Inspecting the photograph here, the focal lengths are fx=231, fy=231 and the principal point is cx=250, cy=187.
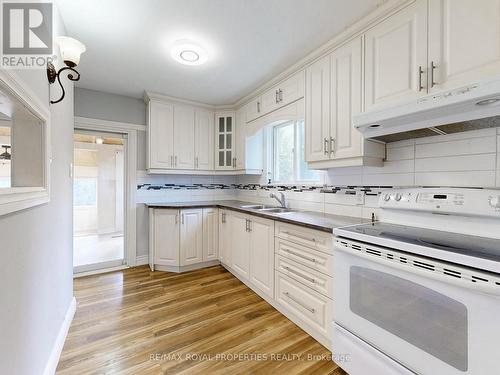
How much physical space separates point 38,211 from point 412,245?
1872 millimetres

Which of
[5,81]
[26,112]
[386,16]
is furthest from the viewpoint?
[386,16]

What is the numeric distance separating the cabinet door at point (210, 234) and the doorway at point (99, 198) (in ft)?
3.82

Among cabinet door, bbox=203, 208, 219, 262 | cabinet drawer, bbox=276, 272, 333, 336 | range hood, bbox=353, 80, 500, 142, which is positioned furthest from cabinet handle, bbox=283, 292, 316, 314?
cabinet door, bbox=203, 208, 219, 262

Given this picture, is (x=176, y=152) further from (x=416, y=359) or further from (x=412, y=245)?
(x=416, y=359)

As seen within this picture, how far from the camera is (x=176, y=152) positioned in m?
3.20

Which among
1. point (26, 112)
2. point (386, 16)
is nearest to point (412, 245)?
point (386, 16)

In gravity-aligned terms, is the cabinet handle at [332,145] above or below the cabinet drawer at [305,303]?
above

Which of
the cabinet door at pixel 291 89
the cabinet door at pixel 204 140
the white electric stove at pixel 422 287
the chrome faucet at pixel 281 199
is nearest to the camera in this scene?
the white electric stove at pixel 422 287

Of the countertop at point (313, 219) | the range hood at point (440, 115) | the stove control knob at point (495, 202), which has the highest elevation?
the range hood at point (440, 115)

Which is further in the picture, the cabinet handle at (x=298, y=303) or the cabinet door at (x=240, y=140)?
the cabinet door at (x=240, y=140)

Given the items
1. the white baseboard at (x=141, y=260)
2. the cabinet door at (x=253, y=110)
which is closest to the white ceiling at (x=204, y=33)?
the cabinet door at (x=253, y=110)

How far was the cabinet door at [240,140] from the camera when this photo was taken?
10.5 ft

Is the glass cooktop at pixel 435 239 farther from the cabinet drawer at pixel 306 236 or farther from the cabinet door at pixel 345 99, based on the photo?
the cabinet door at pixel 345 99

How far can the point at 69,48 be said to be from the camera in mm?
1411
